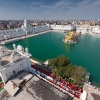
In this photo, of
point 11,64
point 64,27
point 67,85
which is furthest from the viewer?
point 64,27

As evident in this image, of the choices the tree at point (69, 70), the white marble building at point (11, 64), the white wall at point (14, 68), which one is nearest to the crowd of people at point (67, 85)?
the tree at point (69, 70)

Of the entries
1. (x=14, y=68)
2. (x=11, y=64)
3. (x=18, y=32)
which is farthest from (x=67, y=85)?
(x=18, y=32)

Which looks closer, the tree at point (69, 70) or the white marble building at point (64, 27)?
the tree at point (69, 70)

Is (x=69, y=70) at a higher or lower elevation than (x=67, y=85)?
higher

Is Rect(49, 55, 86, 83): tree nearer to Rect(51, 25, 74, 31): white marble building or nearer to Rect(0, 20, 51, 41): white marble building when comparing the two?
Rect(0, 20, 51, 41): white marble building

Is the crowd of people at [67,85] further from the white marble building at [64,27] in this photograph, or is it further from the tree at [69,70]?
the white marble building at [64,27]

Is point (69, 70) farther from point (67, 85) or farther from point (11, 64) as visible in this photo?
point (11, 64)

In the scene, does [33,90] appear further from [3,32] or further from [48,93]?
[3,32]

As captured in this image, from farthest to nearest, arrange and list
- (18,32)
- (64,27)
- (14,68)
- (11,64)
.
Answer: (64,27), (18,32), (14,68), (11,64)

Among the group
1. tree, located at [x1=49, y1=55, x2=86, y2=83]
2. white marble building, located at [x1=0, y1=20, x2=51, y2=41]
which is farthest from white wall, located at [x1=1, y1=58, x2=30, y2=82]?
white marble building, located at [x1=0, y1=20, x2=51, y2=41]

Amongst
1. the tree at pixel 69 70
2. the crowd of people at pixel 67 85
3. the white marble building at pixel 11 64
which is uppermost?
the white marble building at pixel 11 64

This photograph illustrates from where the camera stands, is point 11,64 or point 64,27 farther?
point 64,27
